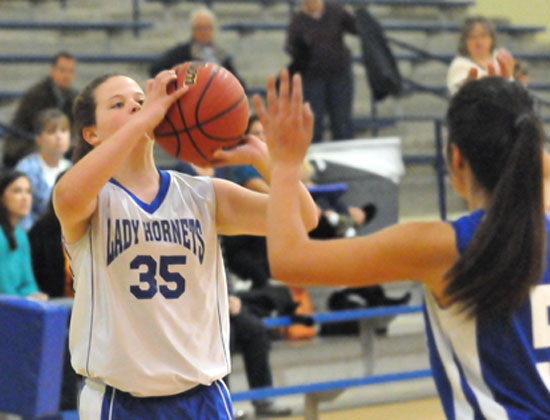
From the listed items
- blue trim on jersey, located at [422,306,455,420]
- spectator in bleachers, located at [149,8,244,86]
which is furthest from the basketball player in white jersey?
spectator in bleachers, located at [149,8,244,86]

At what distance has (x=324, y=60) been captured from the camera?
26.4ft

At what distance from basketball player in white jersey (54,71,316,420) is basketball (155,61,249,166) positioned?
0.06 m

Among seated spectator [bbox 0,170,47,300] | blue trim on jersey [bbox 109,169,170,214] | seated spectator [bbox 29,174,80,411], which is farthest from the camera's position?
seated spectator [bbox 29,174,80,411]

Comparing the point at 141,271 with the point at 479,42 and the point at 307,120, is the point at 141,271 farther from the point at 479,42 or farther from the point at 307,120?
the point at 479,42

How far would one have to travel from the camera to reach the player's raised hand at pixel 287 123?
6.45 ft

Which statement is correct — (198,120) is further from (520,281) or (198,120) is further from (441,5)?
(441,5)

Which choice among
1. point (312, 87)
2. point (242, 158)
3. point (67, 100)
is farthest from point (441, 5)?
point (242, 158)

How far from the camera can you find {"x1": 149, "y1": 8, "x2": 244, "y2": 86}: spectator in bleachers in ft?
25.4

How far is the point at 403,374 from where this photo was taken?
617 cm

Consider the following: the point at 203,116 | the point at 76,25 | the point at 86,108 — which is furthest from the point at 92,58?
the point at 203,116

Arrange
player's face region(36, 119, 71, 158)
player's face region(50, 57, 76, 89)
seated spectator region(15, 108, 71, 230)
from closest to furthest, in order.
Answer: seated spectator region(15, 108, 71, 230), player's face region(36, 119, 71, 158), player's face region(50, 57, 76, 89)

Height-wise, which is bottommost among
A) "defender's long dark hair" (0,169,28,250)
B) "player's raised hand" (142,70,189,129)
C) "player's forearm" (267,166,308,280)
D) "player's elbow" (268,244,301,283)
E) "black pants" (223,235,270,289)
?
"black pants" (223,235,270,289)

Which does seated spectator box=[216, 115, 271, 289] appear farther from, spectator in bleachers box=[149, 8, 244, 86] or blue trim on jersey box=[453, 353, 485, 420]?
blue trim on jersey box=[453, 353, 485, 420]

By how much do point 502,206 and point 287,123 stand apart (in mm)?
447
